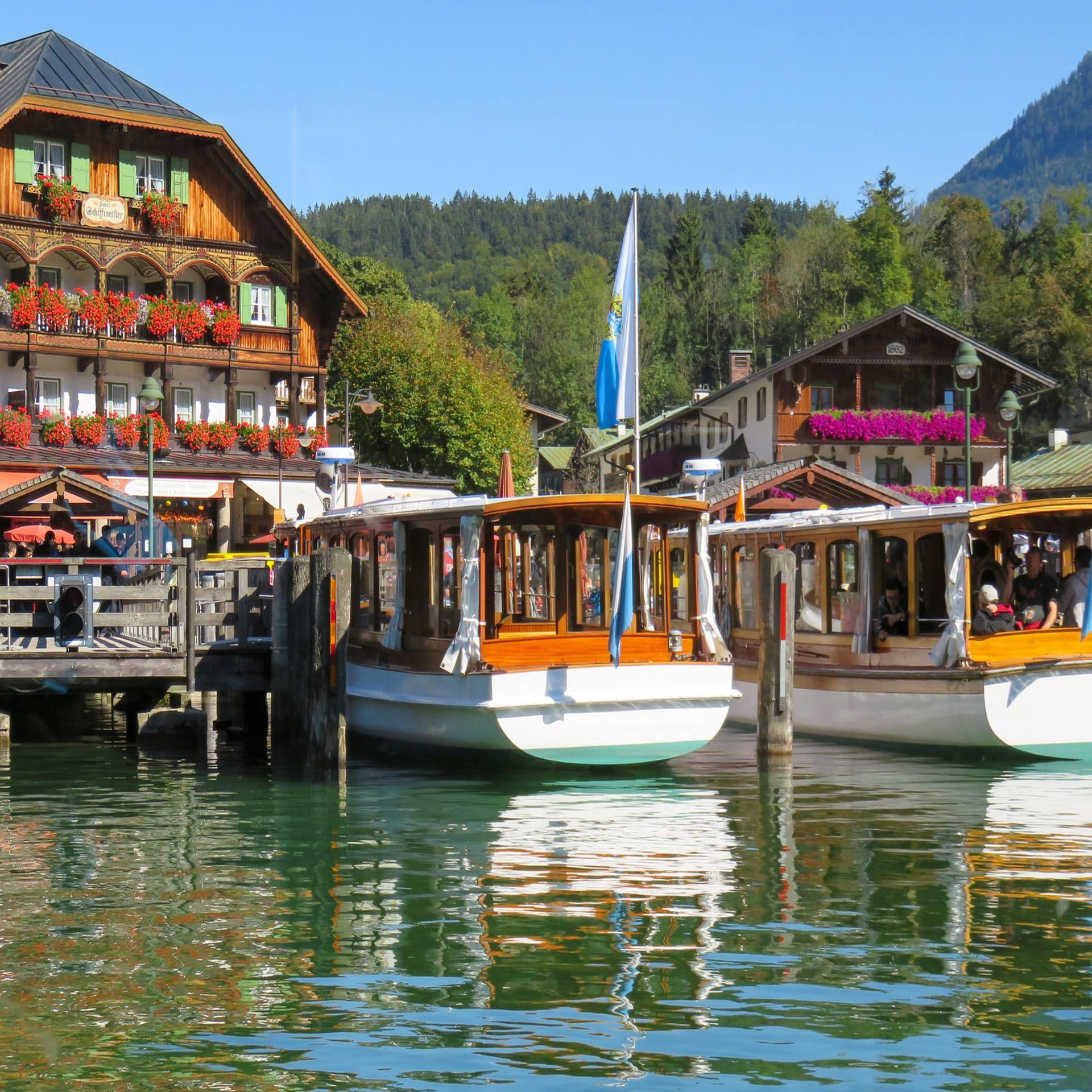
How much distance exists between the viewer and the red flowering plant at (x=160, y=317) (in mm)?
44250

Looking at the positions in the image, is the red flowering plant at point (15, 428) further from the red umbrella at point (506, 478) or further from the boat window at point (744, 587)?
the red umbrella at point (506, 478)

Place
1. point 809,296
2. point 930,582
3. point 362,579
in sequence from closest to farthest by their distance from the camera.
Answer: point 930,582
point 362,579
point 809,296

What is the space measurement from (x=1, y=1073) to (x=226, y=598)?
1337 centimetres

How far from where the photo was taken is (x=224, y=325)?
149 ft

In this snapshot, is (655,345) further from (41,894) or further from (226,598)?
(41,894)

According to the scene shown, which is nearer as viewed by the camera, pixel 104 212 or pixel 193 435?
pixel 104 212

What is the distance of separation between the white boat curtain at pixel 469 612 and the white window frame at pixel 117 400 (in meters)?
29.1

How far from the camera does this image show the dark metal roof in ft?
143

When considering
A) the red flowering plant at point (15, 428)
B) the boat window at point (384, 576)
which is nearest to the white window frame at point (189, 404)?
the red flowering plant at point (15, 428)

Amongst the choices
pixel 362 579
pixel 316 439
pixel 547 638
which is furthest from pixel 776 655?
pixel 316 439

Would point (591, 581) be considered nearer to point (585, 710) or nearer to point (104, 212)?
point (585, 710)

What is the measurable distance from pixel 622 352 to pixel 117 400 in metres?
29.0

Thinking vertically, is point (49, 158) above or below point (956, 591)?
above

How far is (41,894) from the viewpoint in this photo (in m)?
12.3
